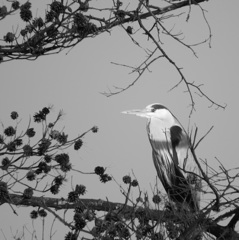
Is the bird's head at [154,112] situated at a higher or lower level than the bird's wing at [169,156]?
higher

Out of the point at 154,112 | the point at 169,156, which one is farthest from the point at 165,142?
the point at 154,112

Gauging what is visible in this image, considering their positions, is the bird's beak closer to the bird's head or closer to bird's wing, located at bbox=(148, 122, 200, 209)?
the bird's head

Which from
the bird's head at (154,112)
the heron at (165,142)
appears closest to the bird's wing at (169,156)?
the heron at (165,142)

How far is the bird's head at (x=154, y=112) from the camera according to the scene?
5.10 meters

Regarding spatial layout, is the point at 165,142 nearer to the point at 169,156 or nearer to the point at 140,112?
the point at 169,156

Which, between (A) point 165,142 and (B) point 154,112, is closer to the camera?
(A) point 165,142

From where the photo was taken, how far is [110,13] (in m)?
1.86

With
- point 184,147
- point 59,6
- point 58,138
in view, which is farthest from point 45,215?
point 184,147

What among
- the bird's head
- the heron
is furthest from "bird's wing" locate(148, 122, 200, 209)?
the bird's head

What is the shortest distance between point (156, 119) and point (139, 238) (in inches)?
124

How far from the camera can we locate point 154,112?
5.17m

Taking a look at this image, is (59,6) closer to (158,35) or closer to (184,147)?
(158,35)

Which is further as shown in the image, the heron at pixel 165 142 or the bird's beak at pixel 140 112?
the bird's beak at pixel 140 112

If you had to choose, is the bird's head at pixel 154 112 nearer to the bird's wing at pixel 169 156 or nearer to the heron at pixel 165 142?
the heron at pixel 165 142
